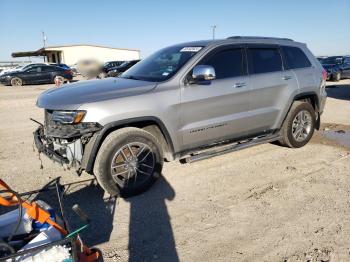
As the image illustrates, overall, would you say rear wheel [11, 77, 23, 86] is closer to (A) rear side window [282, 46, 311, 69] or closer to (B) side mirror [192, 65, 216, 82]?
(A) rear side window [282, 46, 311, 69]

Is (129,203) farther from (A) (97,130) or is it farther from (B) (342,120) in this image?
(B) (342,120)

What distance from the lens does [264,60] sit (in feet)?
18.2

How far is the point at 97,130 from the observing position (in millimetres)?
3941

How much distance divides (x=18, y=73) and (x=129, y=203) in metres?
22.0

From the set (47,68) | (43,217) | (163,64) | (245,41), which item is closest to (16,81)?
(47,68)

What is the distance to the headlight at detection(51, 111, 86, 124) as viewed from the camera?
152 inches

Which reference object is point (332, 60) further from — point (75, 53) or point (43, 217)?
point (75, 53)

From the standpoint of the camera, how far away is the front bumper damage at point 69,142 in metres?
3.92

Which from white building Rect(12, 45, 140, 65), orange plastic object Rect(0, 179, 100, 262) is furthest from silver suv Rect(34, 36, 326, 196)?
white building Rect(12, 45, 140, 65)

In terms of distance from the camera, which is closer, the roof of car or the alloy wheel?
the alloy wheel

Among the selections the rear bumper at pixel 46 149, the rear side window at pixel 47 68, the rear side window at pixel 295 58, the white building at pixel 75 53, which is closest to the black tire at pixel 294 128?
the rear side window at pixel 295 58

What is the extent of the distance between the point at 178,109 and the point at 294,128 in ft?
8.70

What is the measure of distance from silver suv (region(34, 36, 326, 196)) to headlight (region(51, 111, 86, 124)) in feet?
0.04

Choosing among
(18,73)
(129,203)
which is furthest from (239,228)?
(18,73)
